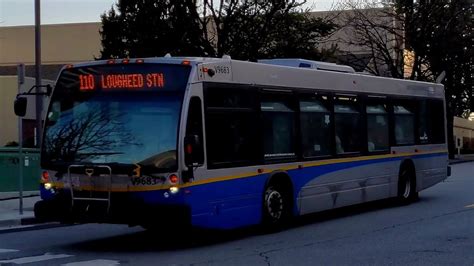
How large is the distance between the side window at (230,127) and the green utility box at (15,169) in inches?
400

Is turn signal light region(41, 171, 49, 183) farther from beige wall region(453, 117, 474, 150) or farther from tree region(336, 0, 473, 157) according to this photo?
beige wall region(453, 117, 474, 150)

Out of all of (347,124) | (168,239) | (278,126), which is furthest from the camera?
(347,124)

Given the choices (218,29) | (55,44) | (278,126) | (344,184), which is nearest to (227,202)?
(278,126)

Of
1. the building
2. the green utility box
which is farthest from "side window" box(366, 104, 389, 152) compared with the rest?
the building

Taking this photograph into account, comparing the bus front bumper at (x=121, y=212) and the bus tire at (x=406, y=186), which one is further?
the bus tire at (x=406, y=186)

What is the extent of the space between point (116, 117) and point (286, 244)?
3292 mm

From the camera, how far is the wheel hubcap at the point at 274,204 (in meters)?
13.1

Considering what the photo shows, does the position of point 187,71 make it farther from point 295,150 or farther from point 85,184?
point 295,150

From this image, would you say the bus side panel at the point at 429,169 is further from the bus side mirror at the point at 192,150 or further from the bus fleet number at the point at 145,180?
the bus fleet number at the point at 145,180

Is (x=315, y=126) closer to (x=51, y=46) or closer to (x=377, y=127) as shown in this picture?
(x=377, y=127)

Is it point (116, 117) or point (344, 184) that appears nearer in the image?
point (116, 117)

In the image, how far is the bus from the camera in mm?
11055

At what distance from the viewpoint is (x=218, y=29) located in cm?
3181

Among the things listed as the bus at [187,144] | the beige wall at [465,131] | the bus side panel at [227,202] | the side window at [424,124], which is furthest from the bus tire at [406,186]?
the beige wall at [465,131]
